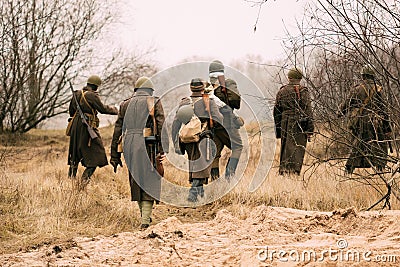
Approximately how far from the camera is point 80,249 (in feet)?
18.9

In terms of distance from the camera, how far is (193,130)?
340 inches

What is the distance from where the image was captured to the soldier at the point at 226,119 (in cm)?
931

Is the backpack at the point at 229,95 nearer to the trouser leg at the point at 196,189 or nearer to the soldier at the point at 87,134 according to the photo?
the trouser leg at the point at 196,189

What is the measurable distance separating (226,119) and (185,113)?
846 mm

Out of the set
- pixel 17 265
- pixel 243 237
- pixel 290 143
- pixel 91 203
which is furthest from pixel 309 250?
pixel 290 143

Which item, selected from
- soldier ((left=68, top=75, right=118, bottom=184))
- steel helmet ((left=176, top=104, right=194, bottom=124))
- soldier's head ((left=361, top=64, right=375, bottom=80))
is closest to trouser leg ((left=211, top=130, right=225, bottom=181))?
steel helmet ((left=176, top=104, right=194, bottom=124))

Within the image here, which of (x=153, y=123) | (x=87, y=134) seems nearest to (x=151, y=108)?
(x=153, y=123)

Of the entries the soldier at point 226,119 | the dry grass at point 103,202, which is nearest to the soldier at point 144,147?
the dry grass at point 103,202

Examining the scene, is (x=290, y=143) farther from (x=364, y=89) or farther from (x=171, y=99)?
(x=171, y=99)

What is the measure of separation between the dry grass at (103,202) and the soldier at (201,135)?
378 millimetres

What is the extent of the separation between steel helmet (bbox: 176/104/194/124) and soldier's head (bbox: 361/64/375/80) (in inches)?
98.4

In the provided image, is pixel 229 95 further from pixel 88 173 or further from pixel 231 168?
pixel 88 173

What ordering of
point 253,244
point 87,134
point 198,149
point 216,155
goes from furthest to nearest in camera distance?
1. point 87,134
2. point 216,155
3. point 198,149
4. point 253,244

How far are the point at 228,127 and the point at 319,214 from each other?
10.1ft
